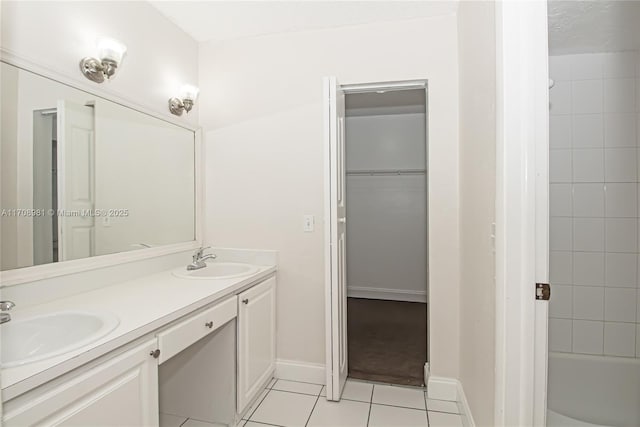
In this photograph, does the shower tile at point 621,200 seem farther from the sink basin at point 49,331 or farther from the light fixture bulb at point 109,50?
the light fixture bulb at point 109,50

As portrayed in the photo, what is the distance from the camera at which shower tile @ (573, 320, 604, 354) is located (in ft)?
6.75

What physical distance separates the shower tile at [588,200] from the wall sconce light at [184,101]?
2601mm

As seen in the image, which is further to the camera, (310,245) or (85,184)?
(310,245)

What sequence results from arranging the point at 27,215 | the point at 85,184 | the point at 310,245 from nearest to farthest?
the point at 27,215, the point at 85,184, the point at 310,245

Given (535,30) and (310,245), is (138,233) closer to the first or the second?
(310,245)

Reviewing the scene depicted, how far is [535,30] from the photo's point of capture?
1.14 m

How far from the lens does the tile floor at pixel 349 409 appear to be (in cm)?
188

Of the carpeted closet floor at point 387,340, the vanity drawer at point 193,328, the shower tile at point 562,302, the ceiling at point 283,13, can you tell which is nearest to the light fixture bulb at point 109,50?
the ceiling at point 283,13

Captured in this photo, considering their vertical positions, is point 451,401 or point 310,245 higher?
point 310,245

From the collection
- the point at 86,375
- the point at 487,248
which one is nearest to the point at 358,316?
the point at 487,248

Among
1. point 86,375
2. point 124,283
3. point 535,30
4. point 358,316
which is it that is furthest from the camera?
point 358,316

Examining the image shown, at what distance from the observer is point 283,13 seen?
2.15 metres

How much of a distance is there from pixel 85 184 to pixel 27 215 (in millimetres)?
304

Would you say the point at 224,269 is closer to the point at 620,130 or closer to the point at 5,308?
the point at 5,308
